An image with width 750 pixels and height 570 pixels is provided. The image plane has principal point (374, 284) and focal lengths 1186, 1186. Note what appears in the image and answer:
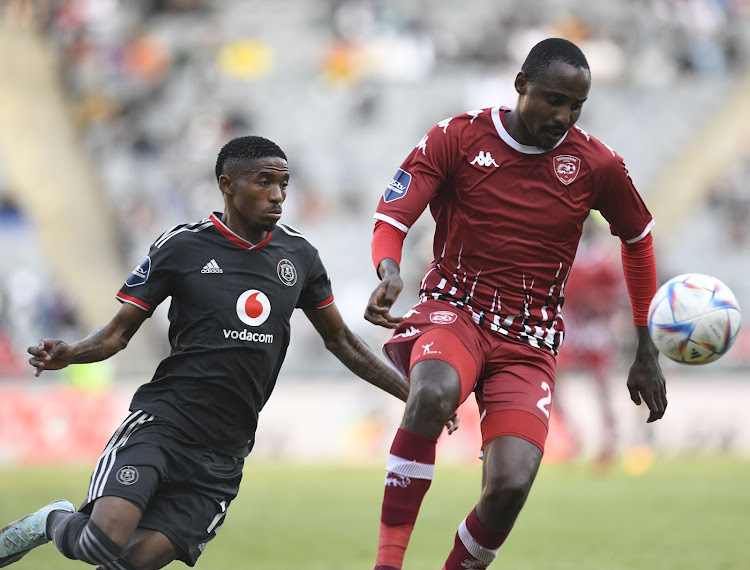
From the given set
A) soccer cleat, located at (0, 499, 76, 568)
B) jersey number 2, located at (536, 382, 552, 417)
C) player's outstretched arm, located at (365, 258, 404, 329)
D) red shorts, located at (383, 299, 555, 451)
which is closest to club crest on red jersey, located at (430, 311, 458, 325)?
red shorts, located at (383, 299, 555, 451)

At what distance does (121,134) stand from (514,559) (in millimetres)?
18757

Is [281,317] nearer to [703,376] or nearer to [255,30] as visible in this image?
[703,376]

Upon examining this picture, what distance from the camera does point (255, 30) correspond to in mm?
27219

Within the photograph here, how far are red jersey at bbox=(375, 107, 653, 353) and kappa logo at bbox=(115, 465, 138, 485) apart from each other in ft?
5.26

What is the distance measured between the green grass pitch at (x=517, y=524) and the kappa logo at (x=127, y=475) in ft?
9.00

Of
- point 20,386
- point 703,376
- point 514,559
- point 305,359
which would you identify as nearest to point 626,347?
point 703,376

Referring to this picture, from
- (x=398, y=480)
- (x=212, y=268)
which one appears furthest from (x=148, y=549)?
(x=212, y=268)

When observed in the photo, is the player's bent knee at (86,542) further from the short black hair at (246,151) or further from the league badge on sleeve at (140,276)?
the short black hair at (246,151)

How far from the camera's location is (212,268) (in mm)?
5453

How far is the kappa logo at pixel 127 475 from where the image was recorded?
5.07 meters

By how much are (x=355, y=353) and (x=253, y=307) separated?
2.14 feet

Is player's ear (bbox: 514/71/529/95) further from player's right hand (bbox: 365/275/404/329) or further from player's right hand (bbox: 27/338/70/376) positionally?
player's right hand (bbox: 27/338/70/376)

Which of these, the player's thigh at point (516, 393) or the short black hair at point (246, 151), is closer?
the player's thigh at point (516, 393)

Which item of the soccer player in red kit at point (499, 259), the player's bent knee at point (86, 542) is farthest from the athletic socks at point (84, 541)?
the soccer player in red kit at point (499, 259)
